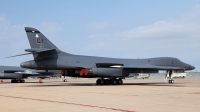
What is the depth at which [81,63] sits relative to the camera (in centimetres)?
2703

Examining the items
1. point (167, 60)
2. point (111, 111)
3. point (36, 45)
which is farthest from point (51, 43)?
point (111, 111)

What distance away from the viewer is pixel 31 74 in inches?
1695

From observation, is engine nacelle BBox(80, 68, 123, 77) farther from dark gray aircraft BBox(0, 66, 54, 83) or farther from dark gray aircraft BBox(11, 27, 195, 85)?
dark gray aircraft BBox(0, 66, 54, 83)

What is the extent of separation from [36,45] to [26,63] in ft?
5.94

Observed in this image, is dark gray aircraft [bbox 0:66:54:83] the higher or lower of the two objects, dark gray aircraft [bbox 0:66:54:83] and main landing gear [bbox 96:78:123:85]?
the higher

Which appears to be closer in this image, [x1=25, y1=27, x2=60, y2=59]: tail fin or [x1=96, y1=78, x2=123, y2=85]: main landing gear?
[x1=25, y1=27, x2=60, y2=59]: tail fin

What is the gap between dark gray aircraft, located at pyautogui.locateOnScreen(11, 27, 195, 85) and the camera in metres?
24.8

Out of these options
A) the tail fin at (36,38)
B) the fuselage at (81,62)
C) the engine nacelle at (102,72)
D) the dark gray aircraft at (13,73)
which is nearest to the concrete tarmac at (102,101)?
the fuselage at (81,62)

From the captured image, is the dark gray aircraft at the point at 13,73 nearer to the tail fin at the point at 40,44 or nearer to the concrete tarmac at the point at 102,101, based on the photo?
the tail fin at the point at 40,44

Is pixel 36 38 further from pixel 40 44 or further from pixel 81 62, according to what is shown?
pixel 81 62

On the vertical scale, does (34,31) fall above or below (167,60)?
above

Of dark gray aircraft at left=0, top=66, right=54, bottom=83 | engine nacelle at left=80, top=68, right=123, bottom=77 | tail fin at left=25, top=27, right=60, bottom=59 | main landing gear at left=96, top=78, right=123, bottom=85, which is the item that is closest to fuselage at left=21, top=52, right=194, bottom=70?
tail fin at left=25, top=27, right=60, bottom=59

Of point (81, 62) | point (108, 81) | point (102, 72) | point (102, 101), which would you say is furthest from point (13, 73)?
point (102, 101)

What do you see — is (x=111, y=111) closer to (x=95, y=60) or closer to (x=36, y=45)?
(x=36, y=45)
